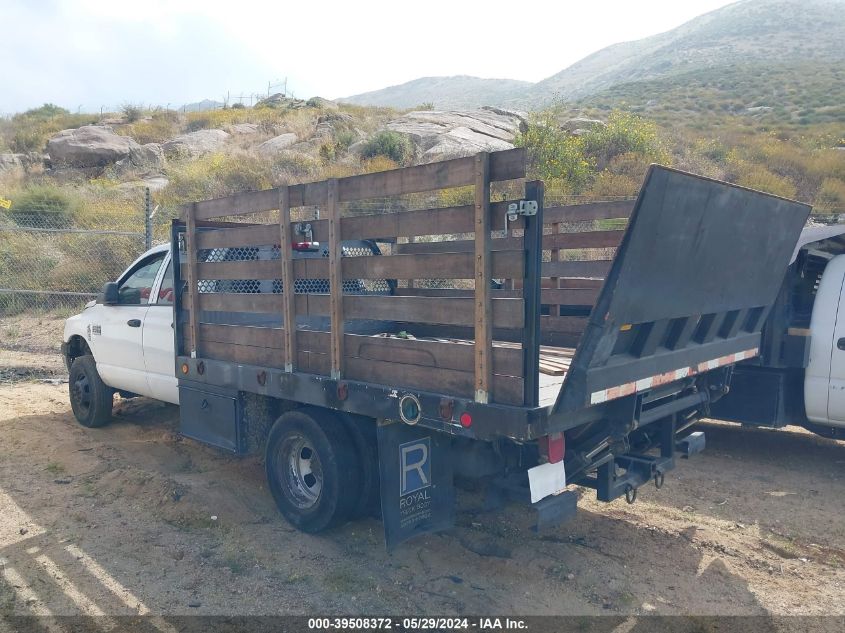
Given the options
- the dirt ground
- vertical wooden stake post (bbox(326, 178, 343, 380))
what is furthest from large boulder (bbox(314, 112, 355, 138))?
vertical wooden stake post (bbox(326, 178, 343, 380))

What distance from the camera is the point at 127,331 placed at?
257 inches

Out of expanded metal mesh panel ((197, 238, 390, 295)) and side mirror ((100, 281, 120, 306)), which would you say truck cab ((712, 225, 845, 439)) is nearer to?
expanded metal mesh panel ((197, 238, 390, 295))

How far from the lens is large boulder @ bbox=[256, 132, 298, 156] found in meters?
24.9

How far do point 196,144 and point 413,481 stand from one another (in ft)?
85.7

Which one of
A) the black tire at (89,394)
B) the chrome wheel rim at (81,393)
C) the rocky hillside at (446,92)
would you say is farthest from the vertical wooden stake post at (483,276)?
the rocky hillside at (446,92)

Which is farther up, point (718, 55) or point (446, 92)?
point (446, 92)

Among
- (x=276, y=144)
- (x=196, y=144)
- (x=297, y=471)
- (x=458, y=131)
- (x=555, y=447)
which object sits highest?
(x=196, y=144)

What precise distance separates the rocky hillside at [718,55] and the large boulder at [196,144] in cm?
2322

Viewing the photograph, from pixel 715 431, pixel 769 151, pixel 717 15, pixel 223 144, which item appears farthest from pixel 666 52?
pixel 715 431

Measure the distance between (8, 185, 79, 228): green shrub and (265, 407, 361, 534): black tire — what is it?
48.0 feet

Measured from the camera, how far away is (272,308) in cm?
457

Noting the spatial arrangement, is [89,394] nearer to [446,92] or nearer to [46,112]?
[46,112]

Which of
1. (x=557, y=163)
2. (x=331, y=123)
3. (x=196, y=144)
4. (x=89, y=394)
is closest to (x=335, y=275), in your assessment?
(x=89, y=394)

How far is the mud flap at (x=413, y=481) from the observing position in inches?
149
